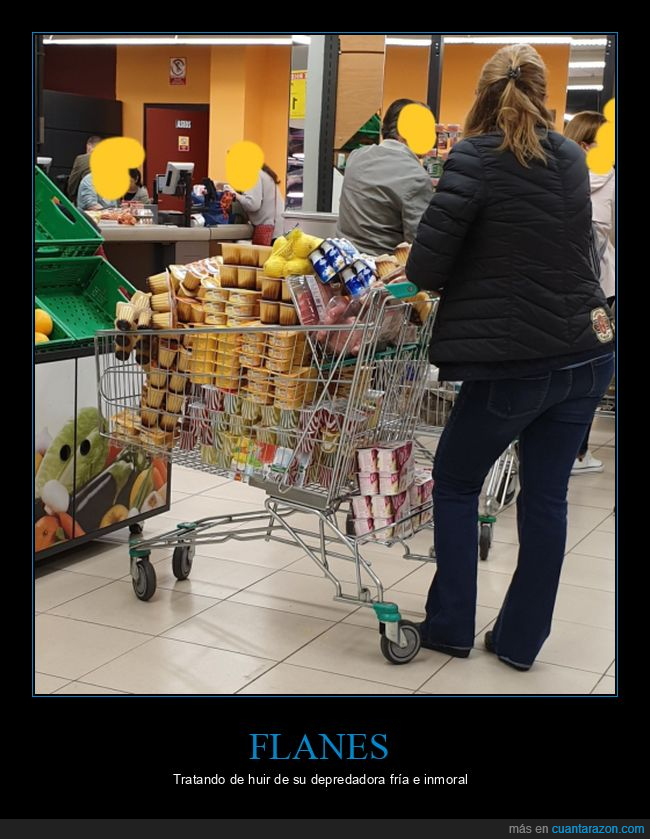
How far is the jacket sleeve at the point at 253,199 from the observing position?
9.02 m

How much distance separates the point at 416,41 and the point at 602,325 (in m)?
13.1

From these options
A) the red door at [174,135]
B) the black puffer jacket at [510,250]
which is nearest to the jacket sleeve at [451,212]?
the black puffer jacket at [510,250]

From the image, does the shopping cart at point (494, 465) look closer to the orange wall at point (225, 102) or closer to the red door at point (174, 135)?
the orange wall at point (225, 102)

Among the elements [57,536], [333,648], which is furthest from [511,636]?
[57,536]

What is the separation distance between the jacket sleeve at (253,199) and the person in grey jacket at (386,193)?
4778 mm

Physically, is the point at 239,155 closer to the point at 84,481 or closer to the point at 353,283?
the point at 84,481

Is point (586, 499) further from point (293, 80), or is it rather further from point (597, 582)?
point (293, 80)

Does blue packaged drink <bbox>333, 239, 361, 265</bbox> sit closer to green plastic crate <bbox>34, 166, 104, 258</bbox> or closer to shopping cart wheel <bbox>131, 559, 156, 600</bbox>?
shopping cart wheel <bbox>131, 559, 156, 600</bbox>

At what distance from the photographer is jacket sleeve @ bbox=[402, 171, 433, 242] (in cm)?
421

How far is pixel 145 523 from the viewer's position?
4477mm

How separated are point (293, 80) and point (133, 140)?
12.5 m

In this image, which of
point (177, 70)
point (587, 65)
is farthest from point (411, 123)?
point (177, 70)

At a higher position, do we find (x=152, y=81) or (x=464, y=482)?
(x=152, y=81)

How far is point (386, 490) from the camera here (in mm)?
3100
